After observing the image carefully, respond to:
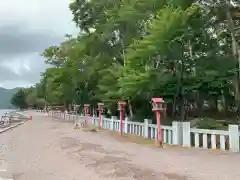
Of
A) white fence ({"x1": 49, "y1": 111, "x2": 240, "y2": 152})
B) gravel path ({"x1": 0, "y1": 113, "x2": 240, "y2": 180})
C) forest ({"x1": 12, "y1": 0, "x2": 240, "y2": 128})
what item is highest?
forest ({"x1": 12, "y1": 0, "x2": 240, "y2": 128})

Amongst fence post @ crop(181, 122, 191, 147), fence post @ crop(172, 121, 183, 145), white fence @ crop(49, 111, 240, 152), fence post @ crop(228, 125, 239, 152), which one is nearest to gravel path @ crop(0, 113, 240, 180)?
fence post @ crop(228, 125, 239, 152)

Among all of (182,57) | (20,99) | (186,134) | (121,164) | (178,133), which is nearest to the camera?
(121,164)

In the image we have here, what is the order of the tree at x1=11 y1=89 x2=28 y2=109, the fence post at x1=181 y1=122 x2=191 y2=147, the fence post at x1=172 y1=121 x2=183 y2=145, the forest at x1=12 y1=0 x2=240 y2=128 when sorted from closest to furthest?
the fence post at x1=181 y1=122 x2=191 y2=147 → the fence post at x1=172 y1=121 x2=183 y2=145 → the forest at x1=12 y1=0 x2=240 y2=128 → the tree at x1=11 y1=89 x2=28 y2=109

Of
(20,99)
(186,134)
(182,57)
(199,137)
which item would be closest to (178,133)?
(186,134)

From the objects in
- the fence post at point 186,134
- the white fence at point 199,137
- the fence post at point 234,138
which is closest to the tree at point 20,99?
the white fence at point 199,137

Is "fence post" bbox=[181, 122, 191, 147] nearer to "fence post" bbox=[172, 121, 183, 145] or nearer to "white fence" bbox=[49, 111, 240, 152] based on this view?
"white fence" bbox=[49, 111, 240, 152]

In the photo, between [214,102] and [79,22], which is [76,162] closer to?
[214,102]

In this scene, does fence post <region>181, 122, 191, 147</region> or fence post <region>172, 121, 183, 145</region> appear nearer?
fence post <region>181, 122, 191, 147</region>

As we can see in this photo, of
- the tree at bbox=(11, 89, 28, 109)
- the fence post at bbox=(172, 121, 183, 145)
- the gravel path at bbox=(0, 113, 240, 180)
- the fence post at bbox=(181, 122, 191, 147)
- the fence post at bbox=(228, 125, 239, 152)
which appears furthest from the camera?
the tree at bbox=(11, 89, 28, 109)

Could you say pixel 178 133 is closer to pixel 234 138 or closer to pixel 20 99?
pixel 234 138

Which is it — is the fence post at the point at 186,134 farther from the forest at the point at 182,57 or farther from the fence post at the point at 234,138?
the fence post at the point at 234,138

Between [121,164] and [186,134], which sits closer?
[121,164]

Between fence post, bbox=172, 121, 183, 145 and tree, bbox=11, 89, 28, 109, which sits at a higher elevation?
tree, bbox=11, 89, 28, 109

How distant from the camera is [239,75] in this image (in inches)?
619
